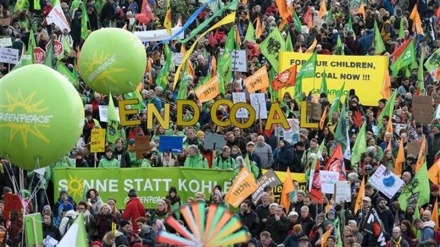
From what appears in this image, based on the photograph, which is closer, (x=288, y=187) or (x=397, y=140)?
(x=288, y=187)

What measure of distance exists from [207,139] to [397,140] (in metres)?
3.16

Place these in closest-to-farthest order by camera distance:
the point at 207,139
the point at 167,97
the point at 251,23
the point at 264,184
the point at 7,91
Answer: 1. the point at 7,91
2. the point at 264,184
3. the point at 207,139
4. the point at 167,97
5. the point at 251,23

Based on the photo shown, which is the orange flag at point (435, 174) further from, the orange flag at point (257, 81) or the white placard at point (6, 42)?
the white placard at point (6, 42)

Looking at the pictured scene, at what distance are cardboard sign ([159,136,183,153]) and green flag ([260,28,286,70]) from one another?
6.41 m

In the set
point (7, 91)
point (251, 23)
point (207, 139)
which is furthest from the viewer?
point (251, 23)

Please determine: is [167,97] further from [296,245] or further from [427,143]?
[296,245]

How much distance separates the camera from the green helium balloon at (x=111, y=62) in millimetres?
28906

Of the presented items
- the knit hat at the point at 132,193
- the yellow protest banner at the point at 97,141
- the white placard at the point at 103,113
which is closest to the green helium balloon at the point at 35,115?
the knit hat at the point at 132,193

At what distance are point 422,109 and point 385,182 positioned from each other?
12.9 feet

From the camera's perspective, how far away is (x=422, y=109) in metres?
29.8

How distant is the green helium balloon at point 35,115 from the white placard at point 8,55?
935cm

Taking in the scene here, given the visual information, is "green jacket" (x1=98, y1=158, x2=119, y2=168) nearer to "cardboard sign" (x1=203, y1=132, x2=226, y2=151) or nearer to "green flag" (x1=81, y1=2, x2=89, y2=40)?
"cardboard sign" (x1=203, y1=132, x2=226, y2=151)

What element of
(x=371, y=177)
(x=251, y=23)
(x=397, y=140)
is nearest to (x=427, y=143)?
(x=397, y=140)

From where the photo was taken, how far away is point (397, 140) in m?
28.9
